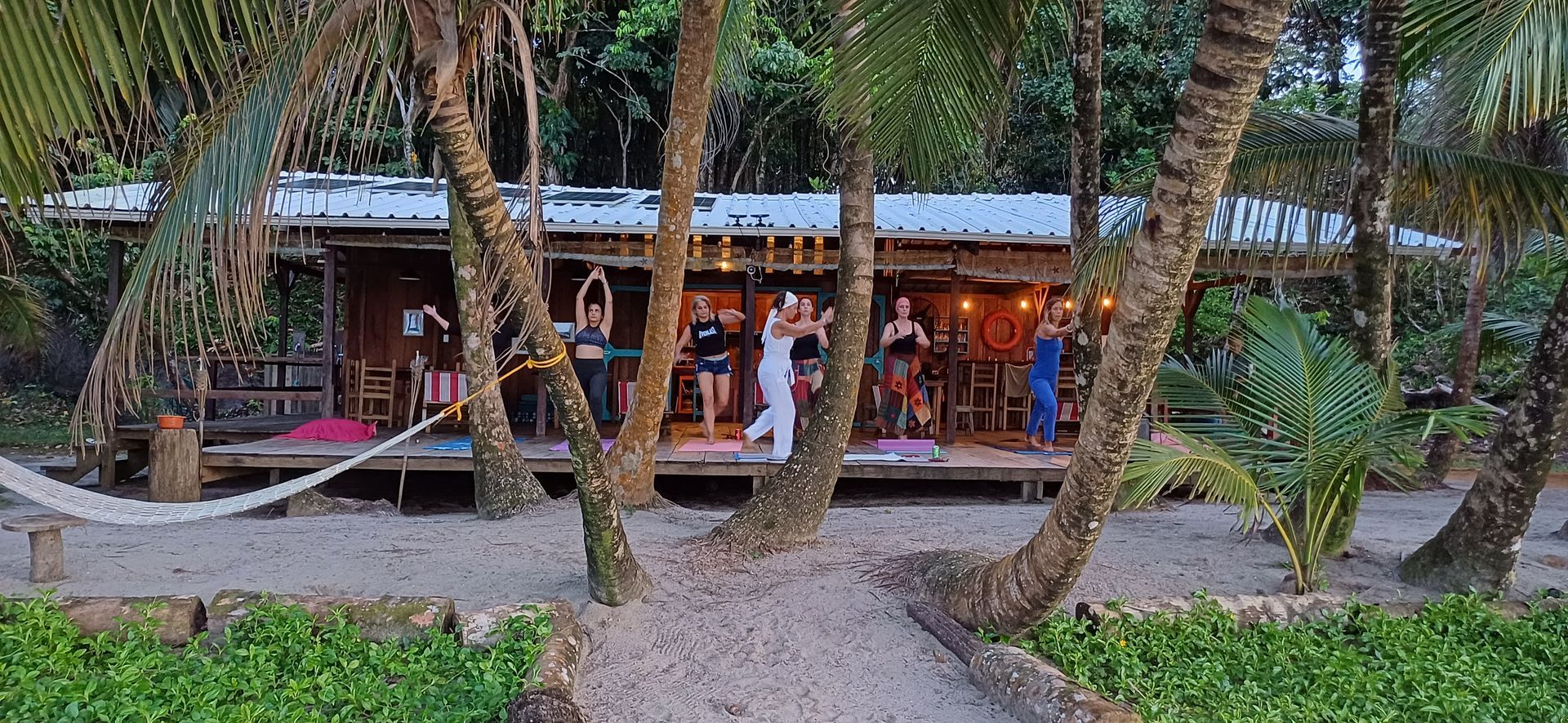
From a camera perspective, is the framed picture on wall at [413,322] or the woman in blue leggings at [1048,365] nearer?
the woman in blue leggings at [1048,365]

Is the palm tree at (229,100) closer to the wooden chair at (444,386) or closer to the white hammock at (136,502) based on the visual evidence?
the white hammock at (136,502)

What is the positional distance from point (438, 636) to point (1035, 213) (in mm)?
8829

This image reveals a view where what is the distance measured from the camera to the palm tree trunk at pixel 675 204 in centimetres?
475

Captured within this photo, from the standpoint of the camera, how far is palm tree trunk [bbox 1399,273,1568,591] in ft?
14.0

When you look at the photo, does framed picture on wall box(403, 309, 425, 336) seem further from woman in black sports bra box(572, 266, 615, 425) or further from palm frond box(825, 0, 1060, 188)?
palm frond box(825, 0, 1060, 188)

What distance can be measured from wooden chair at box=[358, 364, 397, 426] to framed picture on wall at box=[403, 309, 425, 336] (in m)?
0.55

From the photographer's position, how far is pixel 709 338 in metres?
8.11

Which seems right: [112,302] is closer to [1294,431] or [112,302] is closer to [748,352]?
[748,352]

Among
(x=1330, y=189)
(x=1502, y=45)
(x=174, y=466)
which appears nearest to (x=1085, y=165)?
(x=1330, y=189)

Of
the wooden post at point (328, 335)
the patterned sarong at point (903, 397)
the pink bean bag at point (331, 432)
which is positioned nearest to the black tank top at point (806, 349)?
the patterned sarong at point (903, 397)

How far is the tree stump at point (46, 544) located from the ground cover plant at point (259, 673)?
0.81 metres

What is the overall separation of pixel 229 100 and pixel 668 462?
5283 mm

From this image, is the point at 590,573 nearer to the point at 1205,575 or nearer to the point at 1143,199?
the point at 1205,575

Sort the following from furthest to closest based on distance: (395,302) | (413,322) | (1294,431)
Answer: (395,302) → (413,322) → (1294,431)
